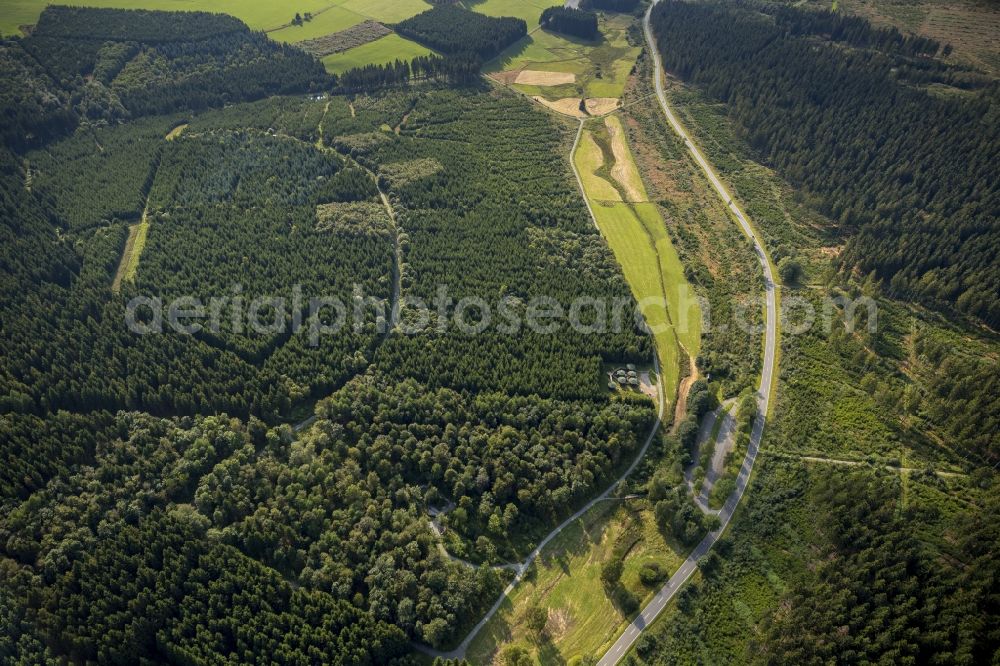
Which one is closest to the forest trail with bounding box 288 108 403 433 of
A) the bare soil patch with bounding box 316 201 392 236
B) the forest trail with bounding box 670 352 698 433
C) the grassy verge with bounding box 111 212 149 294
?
the bare soil patch with bounding box 316 201 392 236

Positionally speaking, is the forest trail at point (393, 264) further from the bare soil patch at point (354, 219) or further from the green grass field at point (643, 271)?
the green grass field at point (643, 271)

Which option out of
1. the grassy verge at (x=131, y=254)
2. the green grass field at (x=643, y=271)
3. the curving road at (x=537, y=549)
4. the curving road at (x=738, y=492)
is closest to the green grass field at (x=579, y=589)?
the curving road at (x=537, y=549)

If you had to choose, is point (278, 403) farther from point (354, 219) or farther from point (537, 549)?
point (354, 219)

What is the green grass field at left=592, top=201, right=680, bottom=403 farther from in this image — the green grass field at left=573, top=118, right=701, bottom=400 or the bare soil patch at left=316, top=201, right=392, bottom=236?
the bare soil patch at left=316, top=201, right=392, bottom=236

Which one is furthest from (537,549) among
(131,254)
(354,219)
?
(131,254)

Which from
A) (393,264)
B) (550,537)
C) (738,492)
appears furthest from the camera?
(393,264)

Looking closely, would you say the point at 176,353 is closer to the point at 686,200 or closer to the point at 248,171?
the point at 248,171

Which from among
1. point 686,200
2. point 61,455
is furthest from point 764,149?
point 61,455
